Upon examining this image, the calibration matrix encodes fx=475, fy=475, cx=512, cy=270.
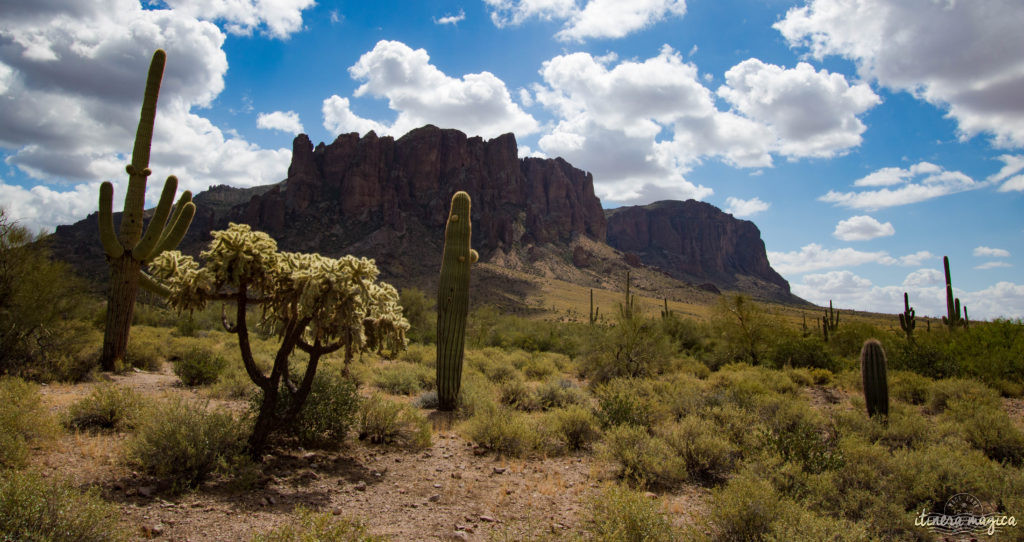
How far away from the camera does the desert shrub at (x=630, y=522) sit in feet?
13.9

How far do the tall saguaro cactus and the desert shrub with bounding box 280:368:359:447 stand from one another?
7231mm

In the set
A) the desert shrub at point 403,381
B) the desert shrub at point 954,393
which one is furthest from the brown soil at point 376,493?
the desert shrub at point 954,393

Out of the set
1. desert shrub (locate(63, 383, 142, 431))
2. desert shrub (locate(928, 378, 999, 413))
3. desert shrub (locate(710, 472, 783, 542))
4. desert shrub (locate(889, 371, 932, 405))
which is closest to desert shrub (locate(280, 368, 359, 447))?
desert shrub (locate(63, 383, 142, 431))

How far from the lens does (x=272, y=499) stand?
5359 millimetres

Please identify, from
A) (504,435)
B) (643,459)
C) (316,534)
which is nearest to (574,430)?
(504,435)

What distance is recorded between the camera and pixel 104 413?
7211 mm

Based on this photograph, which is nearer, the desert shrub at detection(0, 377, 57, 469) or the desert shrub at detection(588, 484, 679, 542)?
the desert shrub at detection(588, 484, 679, 542)

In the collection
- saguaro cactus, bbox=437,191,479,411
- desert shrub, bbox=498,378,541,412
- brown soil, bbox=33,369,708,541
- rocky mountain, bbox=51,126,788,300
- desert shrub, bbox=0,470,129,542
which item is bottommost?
brown soil, bbox=33,369,708,541

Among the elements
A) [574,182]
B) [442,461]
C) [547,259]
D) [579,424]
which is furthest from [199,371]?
[574,182]

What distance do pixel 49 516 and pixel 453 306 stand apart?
7752mm

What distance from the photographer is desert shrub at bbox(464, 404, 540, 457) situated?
773 cm

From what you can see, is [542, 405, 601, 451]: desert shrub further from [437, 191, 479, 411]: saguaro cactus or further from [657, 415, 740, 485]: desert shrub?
[437, 191, 479, 411]: saguaro cactus

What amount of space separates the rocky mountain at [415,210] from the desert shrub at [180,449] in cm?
6240

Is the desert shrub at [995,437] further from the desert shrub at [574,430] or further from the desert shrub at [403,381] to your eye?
the desert shrub at [403,381]
